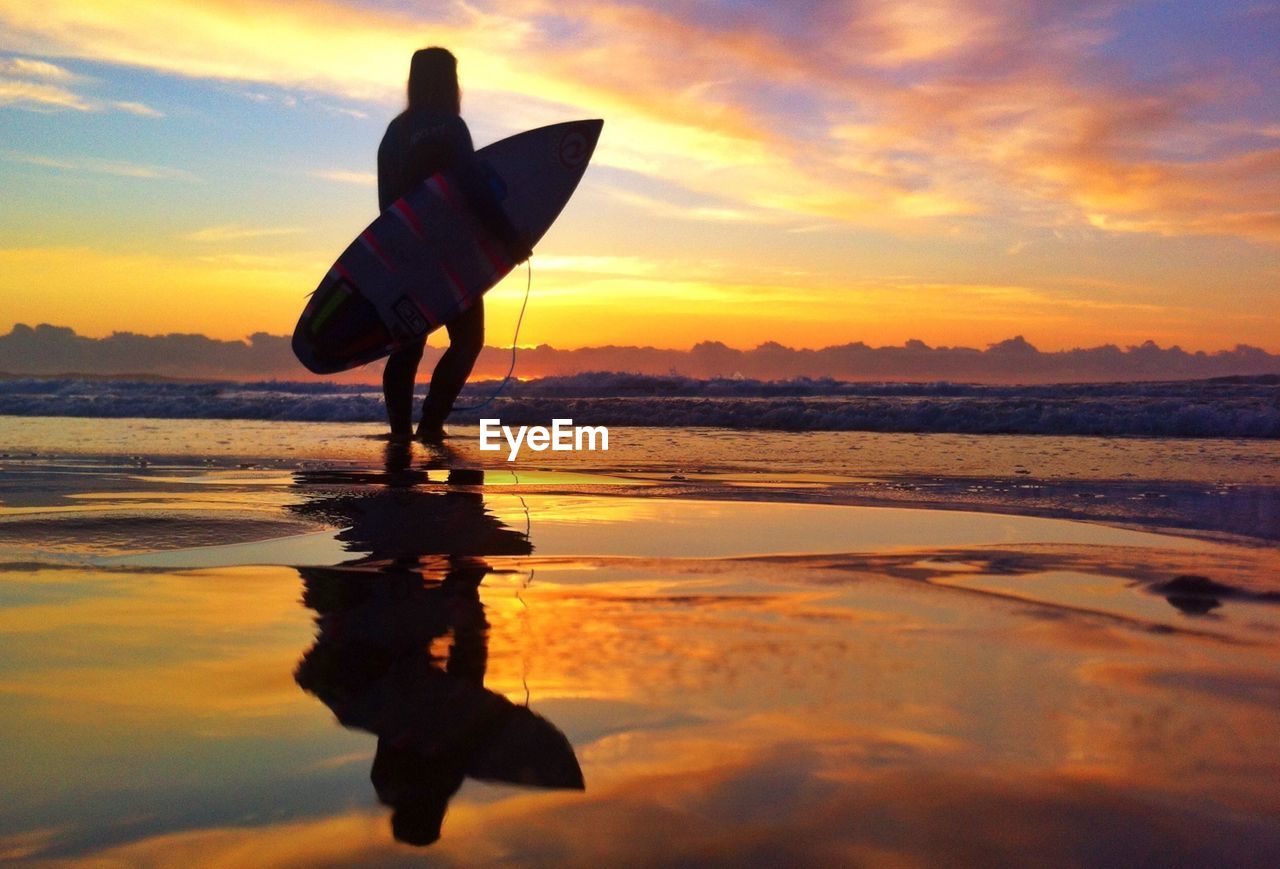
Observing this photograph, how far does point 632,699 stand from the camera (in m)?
1.64

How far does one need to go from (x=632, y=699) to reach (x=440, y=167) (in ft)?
22.0

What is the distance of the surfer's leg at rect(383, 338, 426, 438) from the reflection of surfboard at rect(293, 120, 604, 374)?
→ 130 millimetres

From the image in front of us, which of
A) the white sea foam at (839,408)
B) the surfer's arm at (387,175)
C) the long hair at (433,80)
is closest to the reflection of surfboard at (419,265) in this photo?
the surfer's arm at (387,175)

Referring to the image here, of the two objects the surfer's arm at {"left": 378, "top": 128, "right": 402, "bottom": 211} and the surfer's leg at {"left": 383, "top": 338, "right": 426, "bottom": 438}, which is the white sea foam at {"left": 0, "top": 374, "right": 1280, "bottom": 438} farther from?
the surfer's arm at {"left": 378, "top": 128, "right": 402, "bottom": 211}

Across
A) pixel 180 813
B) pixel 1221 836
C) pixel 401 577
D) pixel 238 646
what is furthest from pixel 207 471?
pixel 1221 836

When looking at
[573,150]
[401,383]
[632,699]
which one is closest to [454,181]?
[573,150]

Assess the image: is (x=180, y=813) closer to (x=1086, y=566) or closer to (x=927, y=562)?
(x=927, y=562)

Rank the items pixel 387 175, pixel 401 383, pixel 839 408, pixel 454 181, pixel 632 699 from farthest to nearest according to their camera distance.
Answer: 1. pixel 839 408
2. pixel 401 383
3. pixel 387 175
4. pixel 454 181
5. pixel 632 699

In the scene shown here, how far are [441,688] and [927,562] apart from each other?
70.2 inches

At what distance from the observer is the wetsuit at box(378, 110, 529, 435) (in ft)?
25.1

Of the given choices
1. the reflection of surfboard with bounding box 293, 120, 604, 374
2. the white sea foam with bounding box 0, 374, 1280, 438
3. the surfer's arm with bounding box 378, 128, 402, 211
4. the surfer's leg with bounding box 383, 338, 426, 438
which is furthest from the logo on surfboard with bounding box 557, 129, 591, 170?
the white sea foam with bounding box 0, 374, 1280, 438

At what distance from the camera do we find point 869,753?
55.2 inches

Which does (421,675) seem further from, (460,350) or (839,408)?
(839,408)

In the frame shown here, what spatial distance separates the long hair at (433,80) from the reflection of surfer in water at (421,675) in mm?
4978
